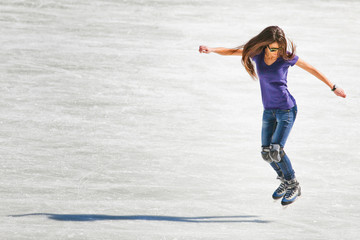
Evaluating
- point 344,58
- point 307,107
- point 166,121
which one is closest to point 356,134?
point 307,107

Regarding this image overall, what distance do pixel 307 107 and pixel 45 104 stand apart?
10.8 feet

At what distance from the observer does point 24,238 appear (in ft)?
19.9

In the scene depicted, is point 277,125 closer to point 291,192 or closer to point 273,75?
point 273,75

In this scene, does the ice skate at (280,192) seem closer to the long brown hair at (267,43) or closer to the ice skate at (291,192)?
the ice skate at (291,192)

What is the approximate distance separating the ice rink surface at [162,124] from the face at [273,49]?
1.48m

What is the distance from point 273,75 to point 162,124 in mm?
A: 3285

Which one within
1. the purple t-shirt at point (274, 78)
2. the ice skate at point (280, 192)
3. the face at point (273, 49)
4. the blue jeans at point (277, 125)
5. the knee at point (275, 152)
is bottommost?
the ice skate at point (280, 192)

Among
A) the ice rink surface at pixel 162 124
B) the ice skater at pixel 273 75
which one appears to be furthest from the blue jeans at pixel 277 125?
the ice rink surface at pixel 162 124

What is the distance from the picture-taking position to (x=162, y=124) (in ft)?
30.2

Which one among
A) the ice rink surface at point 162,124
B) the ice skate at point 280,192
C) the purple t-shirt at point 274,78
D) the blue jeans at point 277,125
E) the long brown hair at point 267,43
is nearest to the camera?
the long brown hair at point 267,43

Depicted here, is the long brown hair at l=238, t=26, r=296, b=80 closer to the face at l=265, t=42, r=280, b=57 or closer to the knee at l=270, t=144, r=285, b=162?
the face at l=265, t=42, r=280, b=57

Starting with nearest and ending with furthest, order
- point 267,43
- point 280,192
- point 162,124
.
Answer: point 267,43, point 280,192, point 162,124

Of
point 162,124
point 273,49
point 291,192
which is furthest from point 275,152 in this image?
point 162,124

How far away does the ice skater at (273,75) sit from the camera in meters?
6.02
